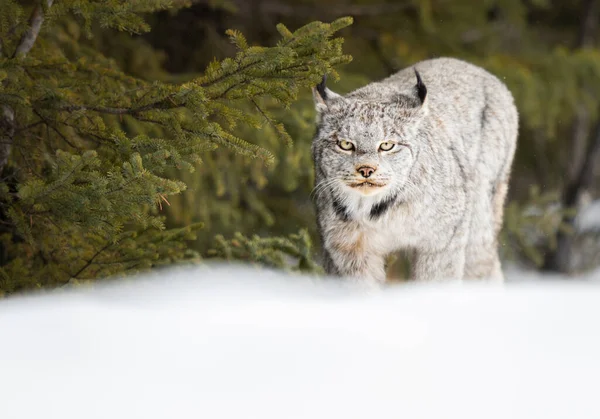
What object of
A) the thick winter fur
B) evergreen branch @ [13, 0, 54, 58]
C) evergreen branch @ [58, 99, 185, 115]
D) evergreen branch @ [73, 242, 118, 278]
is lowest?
evergreen branch @ [73, 242, 118, 278]

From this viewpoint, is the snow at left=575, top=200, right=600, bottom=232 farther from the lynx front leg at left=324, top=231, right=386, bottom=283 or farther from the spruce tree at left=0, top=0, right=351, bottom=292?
the spruce tree at left=0, top=0, right=351, bottom=292

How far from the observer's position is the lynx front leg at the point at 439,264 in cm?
→ 535

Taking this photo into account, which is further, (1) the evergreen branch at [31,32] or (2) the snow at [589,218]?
(2) the snow at [589,218]

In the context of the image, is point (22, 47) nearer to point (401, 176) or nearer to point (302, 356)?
point (401, 176)

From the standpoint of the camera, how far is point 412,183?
515cm

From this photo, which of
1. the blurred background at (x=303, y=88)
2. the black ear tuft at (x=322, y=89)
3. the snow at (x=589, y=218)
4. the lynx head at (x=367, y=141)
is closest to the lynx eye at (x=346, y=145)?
the lynx head at (x=367, y=141)

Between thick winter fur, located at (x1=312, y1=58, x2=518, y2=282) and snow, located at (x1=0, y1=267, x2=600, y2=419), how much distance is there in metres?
0.91

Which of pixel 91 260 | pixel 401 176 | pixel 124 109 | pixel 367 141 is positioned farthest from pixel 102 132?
pixel 401 176

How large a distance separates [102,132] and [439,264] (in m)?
2.09

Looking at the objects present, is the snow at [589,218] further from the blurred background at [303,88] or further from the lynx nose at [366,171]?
the lynx nose at [366,171]

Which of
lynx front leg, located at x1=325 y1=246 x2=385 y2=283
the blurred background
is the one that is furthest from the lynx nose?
the blurred background

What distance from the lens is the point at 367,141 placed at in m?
4.95

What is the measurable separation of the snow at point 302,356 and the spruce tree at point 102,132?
22.2 inches

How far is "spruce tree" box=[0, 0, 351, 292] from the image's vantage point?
4.45m
